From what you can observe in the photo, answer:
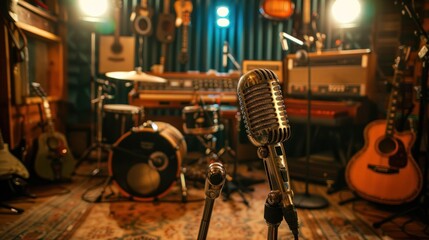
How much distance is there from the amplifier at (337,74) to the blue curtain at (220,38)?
1.04 meters

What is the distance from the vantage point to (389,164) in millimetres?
2773

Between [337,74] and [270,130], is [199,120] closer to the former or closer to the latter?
[337,74]

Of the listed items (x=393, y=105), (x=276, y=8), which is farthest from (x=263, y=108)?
(x=276, y=8)

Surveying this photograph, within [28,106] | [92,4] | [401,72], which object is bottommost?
[28,106]

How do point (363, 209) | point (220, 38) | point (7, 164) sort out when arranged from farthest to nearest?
point (220, 38)
point (363, 209)
point (7, 164)

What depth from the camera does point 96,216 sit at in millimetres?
2598

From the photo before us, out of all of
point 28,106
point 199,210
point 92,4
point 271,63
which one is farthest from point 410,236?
point 92,4

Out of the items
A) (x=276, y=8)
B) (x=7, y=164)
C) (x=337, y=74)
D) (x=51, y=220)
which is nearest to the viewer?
(x=51, y=220)

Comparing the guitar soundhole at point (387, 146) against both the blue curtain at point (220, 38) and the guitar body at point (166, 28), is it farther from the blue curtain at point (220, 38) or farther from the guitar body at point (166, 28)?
the guitar body at point (166, 28)

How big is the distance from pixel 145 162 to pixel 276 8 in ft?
8.39

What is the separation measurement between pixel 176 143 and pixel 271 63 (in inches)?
66.0

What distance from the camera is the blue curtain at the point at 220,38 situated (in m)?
4.81

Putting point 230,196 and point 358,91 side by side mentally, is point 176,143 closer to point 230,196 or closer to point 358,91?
point 230,196

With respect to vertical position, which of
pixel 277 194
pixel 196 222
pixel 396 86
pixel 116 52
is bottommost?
pixel 196 222
